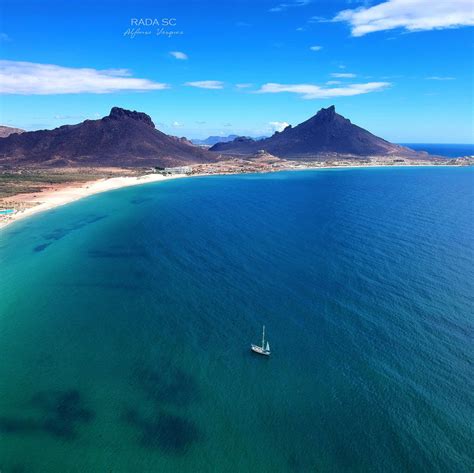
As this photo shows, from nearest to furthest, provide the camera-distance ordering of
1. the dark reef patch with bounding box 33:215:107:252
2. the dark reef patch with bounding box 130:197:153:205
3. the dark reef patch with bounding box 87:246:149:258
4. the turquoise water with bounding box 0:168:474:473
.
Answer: the turquoise water with bounding box 0:168:474:473
the dark reef patch with bounding box 87:246:149:258
the dark reef patch with bounding box 33:215:107:252
the dark reef patch with bounding box 130:197:153:205

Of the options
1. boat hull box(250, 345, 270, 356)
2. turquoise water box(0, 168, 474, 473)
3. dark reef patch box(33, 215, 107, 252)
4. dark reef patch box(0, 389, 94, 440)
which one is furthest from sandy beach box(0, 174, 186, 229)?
boat hull box(250, 345, 270, 356)

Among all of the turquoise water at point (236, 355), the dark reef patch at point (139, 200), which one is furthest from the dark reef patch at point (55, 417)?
the dark reef patch at point (139, 200)

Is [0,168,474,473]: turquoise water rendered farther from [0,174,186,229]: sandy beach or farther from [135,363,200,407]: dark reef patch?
[0,174,186,229]: sandy beach

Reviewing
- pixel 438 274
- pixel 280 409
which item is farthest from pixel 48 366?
pixel 438 274

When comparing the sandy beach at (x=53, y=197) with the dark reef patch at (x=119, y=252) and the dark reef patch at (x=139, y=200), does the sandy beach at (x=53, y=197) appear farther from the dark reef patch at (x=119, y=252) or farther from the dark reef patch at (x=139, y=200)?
the dark reef patch at (x=119, y=252)

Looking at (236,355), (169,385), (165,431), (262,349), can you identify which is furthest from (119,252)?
(165,431)

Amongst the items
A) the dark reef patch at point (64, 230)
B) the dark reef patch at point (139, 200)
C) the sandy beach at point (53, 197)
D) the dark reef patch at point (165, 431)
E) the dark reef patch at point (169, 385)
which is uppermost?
the sandy beach at point (53, 197)

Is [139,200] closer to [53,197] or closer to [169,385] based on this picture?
[53,197]

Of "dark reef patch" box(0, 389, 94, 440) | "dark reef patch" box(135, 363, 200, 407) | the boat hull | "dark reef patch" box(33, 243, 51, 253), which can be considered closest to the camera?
"dark reef patch" box(0, 389, 94, 440)
